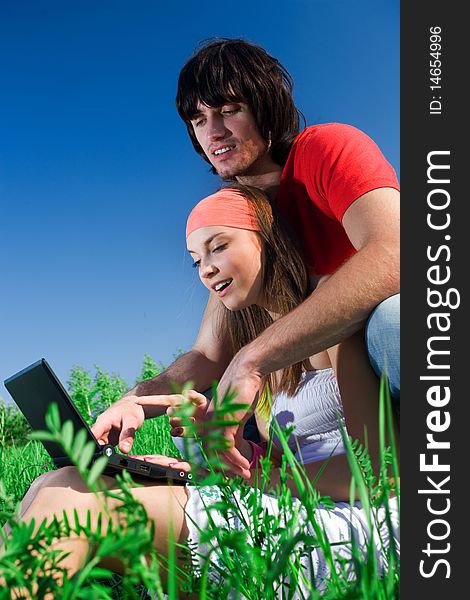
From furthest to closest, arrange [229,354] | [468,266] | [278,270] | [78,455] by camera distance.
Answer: [229,354] < [278,270] < [468,266] < [78,455]

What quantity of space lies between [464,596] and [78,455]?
59 cm

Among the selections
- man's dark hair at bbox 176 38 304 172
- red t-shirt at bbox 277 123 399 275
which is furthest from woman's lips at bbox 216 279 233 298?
man's dark hair at bbox 176 38 304 172

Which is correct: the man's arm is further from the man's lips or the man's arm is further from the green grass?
the man's lips

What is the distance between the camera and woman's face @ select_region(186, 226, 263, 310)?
6.59 ft

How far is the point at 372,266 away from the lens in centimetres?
163

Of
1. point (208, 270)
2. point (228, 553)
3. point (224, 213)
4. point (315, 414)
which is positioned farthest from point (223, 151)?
point (228, 553)

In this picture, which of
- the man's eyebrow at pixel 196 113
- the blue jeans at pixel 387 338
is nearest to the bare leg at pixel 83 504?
the blue jeans at pixel 387 338

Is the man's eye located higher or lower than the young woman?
higher

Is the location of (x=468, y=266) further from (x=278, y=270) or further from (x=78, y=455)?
(x=278, y=270)

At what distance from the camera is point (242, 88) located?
2.48 m

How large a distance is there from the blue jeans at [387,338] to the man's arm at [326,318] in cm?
4

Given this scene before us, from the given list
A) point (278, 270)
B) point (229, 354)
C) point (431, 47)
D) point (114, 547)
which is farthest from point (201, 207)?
point (114, 547)

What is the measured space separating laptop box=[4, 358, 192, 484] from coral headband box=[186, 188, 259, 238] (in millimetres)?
727

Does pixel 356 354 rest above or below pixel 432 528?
above
